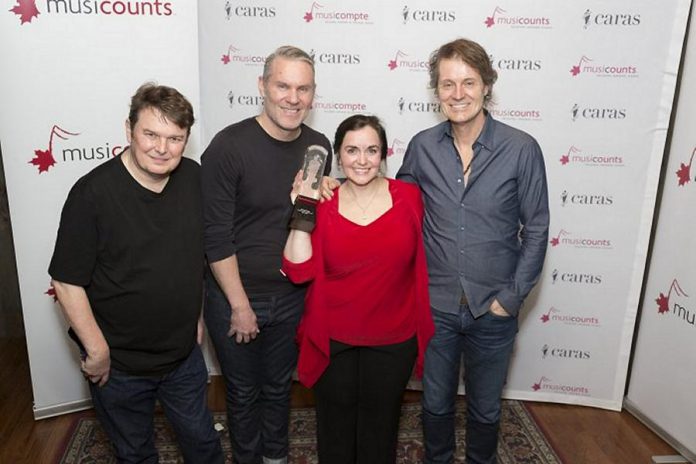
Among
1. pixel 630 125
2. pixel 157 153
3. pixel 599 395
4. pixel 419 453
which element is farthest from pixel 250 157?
pixel 599 395

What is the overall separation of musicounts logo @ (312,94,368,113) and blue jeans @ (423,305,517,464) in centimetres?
117

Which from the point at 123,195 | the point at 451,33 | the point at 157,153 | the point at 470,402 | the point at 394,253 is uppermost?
the point at 451,33

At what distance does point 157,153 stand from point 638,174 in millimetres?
2155

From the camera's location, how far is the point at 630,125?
2.85m

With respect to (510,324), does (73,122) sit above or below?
above

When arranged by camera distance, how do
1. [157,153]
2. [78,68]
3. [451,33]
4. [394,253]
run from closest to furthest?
1. [157,153]
2. [394,253]
3. [78,68]
4. [451,33]

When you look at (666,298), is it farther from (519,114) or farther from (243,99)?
(243,99)

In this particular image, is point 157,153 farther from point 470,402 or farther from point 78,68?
point 470,402

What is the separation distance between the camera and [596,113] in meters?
2.87

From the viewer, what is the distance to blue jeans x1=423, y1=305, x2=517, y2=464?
220 cm

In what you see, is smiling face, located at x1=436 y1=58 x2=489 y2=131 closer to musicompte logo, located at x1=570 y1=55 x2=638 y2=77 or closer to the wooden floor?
musicompte logo, located at x1=570 y1=55 x2=638 y2=77

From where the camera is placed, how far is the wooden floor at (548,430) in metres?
2.79

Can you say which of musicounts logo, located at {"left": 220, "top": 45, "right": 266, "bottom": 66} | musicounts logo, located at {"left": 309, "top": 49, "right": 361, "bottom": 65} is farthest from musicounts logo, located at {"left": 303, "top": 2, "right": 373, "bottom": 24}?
musicounts logo, located at {"left": 220, "top": 45, "right": 266, "bottom": 66}

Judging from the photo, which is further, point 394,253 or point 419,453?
point 419,453
